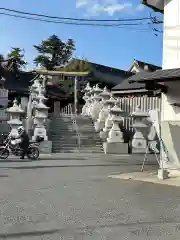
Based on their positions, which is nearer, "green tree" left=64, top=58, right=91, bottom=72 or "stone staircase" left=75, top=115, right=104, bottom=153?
"stone staircase" left=75, top=115, right=104, bottom=153

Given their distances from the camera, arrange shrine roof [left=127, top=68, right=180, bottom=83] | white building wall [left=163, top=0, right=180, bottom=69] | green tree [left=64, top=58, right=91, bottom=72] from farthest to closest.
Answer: green tree [left=64, top=58, right=91, bottom=72], white building wall [left=163, top=0, right=180, bottom=69], shrine roof [left=127, top=68, right=180, bottom=83]

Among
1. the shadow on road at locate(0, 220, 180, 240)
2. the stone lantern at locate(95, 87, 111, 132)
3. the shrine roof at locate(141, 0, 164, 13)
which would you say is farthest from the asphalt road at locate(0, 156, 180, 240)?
the stone lantern at locate(95, 87, 111, 132)

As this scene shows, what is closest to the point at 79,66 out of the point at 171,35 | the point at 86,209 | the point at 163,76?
the point at 171,35

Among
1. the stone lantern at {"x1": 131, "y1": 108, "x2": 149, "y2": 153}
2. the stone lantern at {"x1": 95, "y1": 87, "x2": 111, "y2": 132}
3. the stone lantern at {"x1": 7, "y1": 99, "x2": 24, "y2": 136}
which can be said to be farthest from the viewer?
the stone lantern at {"x1": 95, "y1": 87, "x2": 111, "y2": 132}

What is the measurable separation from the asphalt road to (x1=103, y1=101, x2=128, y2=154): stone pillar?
33.9 feet

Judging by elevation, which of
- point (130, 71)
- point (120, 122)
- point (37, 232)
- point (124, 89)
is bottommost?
point (37, 232)

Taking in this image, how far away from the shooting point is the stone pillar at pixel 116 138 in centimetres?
2162

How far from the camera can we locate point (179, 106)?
11938 mm

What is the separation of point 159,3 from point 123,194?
298 inches

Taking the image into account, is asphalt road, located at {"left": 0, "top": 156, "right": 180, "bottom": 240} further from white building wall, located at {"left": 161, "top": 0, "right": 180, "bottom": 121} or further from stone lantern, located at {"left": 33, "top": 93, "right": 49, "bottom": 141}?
stone lantern, located at {"left": 33, "top": 93, "right": 49, "bottom": 141}

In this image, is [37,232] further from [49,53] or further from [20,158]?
[49,53]

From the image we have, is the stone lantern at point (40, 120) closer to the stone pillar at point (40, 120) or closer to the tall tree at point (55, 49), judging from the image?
the stone pillar at point (40, 120)

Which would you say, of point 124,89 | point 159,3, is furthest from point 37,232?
point 124,89

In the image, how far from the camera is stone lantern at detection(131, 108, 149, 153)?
21750mm
